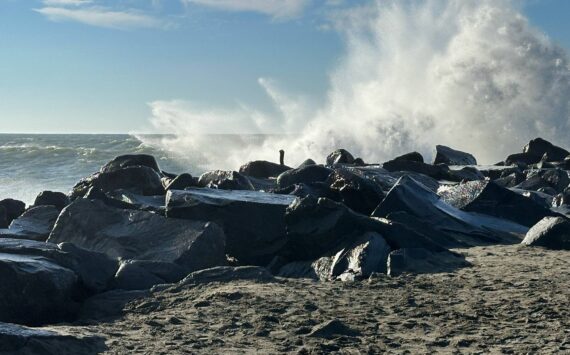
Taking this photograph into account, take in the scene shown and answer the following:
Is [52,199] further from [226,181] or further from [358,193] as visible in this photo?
[358,193]

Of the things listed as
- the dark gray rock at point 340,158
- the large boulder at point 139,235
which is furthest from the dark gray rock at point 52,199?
the dark gray rock at point 340,158

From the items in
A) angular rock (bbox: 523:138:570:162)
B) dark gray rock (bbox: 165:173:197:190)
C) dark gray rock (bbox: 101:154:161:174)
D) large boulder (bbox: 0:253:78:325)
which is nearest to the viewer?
large boulder (bbox: 0:253:78:325)

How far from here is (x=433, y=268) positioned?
491cm

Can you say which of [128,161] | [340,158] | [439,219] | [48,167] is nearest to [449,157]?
[340,158]

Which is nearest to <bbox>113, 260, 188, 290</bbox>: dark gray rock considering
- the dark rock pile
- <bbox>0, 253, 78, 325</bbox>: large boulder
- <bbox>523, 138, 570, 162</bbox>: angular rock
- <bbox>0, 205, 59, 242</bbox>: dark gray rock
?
the dark rock pile

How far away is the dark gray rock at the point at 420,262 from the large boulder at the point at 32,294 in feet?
6.34

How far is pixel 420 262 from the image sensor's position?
4.96 meters

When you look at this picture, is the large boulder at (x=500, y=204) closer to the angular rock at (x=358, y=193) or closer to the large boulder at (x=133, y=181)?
the angular rock at (x=358, y=193)

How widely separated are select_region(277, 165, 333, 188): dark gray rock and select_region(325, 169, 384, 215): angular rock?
1.64 m

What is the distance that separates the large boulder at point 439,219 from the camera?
6.02 metres

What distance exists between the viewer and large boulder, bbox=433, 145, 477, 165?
15922mm

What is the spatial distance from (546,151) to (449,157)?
3.20 metres

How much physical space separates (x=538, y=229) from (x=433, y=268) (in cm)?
135

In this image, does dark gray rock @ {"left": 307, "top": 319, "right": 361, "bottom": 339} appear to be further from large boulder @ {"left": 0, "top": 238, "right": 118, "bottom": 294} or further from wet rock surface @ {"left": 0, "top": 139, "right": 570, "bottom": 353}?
large boulder @ {"left": 0, "top": 238, "right": 118, "bottom": 294}
